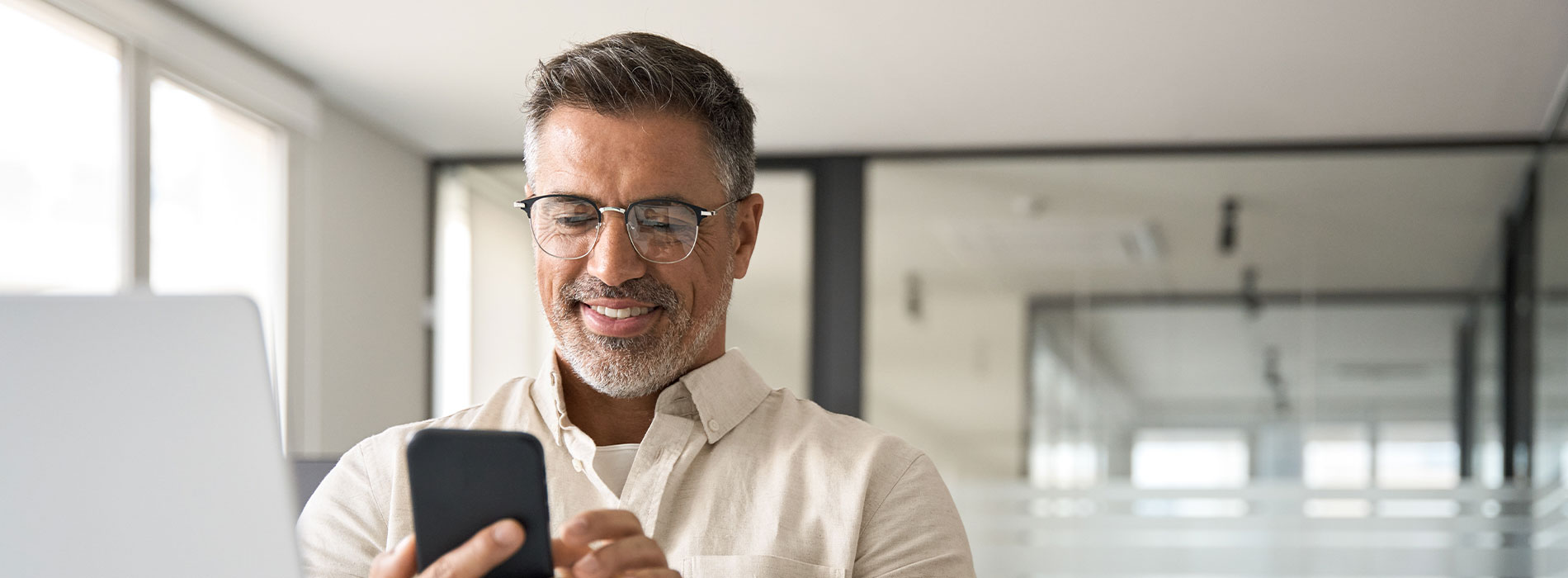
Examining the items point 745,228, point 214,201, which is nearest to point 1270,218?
point 214,201

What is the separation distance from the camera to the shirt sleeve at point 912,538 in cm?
120

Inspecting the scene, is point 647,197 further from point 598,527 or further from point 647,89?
point 598,527

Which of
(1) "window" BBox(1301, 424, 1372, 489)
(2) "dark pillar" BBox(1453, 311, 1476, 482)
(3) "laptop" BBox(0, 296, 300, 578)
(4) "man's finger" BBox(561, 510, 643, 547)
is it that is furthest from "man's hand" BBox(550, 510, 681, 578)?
(2) "dark pillar" BBox(1453, 311, 1476, 482)

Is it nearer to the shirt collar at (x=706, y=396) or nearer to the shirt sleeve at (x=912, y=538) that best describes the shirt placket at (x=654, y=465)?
the shirt collar at (x=706, y=396)

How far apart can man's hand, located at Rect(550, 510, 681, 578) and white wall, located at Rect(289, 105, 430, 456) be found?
350 centimetres

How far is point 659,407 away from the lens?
129cm

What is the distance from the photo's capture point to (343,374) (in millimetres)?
4586

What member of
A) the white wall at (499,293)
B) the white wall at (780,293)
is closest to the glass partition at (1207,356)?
the white wall at (780,293)

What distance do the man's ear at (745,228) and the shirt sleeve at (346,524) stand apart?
442 mm

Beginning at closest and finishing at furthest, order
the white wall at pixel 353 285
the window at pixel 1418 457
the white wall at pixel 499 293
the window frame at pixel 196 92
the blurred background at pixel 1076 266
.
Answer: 1. the window frame at pixel 196 92
2. the blurred background at pixel 1076 266
3. the white wall at pixel 353 285
4. the window at pixel 1418 457
5. the white wall at pixel 499 293

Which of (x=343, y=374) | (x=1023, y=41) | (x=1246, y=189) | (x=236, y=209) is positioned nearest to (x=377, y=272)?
(x=343, y=374)

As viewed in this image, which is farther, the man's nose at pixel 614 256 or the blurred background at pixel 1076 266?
the blurred background at pixel 1076 266

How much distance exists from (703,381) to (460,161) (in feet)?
14.6

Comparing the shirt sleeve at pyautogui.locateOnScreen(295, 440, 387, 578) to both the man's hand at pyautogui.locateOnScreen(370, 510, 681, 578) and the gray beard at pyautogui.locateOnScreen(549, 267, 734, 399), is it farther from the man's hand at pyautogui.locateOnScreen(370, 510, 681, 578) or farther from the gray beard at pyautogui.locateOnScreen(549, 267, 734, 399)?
the man's hand at pyautogui.locateOnScreen(370, 510, 681, 578)
